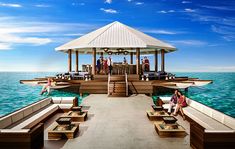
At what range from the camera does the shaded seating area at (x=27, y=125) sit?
6.25 meters

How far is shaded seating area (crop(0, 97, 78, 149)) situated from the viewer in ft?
20.5

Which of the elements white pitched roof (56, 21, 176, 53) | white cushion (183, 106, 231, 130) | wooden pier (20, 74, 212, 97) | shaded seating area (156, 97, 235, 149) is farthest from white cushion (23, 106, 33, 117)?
white pitched roof (56, 21, 176, 53)

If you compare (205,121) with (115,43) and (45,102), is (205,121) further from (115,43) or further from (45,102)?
(115,43)

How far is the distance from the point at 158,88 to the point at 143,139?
15042 millimetres

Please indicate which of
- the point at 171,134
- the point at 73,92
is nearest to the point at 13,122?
the point at 171,134

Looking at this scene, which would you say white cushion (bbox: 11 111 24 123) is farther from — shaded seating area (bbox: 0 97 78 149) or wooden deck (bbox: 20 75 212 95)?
wooden deck (bbox: 20 75 212 95)

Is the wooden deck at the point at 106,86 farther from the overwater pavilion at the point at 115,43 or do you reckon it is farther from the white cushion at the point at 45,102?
the white cushion at the point at 45,102

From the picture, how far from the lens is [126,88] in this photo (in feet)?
62.8

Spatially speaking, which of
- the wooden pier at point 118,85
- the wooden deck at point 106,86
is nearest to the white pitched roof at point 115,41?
the wooden pier at point 118,85

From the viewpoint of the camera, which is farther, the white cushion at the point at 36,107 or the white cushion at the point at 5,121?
the white cushion at the point at 36,107

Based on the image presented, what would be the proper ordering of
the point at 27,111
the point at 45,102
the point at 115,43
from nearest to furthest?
the point at 27,111 → the point at 45,102 → the point at 115,43

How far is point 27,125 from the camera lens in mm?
8641

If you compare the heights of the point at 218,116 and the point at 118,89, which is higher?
the point at 118,89

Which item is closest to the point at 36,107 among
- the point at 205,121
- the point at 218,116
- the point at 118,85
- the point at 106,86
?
the point at 205,121
